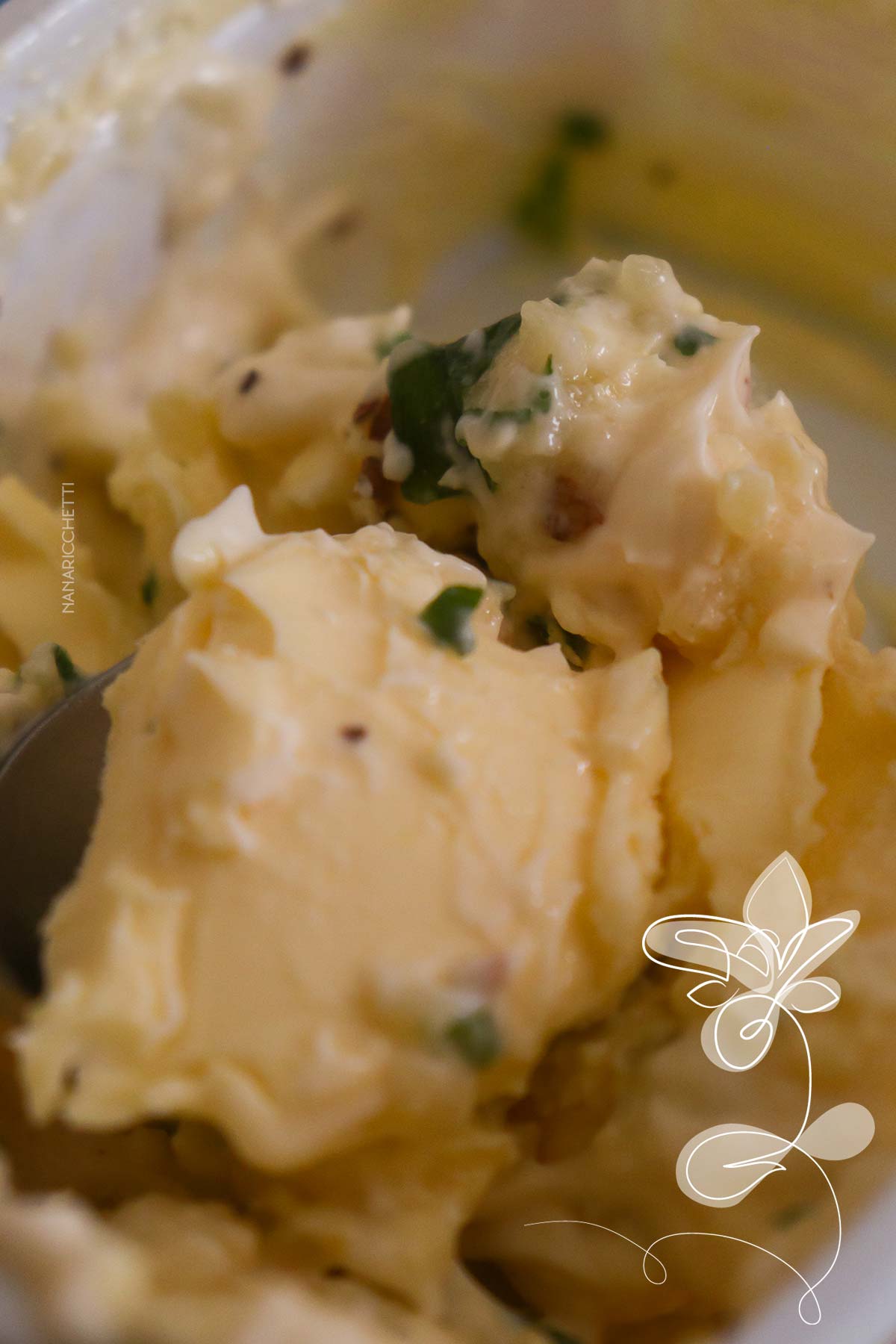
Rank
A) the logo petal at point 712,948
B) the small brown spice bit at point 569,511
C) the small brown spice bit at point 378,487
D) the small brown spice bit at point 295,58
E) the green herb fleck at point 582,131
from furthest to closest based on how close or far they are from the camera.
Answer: the green herb fleck at point 582,131 → the small brown spice bit at point 295,58 → the small brown spice bit at point 378,487 → the small brown spice bit at point 569,511 → the logo petal at point 712,948

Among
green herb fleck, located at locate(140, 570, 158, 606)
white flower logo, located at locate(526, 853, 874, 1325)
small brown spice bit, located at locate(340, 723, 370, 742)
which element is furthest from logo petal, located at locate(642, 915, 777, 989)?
green herb fleck, located at locate(140, 570, 158, 606)

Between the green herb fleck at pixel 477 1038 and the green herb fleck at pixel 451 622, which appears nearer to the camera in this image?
the green herb fleck at pixel 477 1038

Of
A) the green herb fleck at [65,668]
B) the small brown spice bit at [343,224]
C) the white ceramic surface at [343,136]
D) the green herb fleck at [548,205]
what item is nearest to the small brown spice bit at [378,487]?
the green herb fleck at [65,668]

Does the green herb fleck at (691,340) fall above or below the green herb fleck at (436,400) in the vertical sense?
below

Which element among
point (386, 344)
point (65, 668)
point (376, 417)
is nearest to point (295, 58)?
point (386, 344)

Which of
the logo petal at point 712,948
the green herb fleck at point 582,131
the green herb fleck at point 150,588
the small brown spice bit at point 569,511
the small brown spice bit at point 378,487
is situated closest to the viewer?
the logo petal at point 712,948

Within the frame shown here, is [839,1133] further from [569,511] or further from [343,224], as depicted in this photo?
[343,224]

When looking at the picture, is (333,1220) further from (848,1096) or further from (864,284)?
(864,284)

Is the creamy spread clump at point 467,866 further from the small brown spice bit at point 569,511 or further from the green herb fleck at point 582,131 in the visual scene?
the green herb fleck at point 582,131
